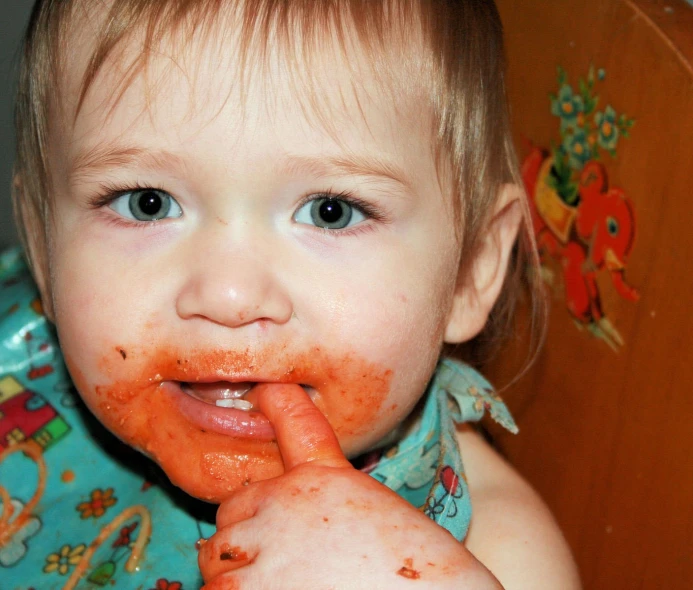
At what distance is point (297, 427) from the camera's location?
721mm

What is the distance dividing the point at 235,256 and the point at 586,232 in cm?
47

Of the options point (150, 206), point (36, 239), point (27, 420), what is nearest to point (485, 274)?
point (150, 206)

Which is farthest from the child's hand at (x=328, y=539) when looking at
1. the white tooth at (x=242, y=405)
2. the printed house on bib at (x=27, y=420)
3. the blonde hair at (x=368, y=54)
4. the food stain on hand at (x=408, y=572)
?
the printed house on bib at (x=27, y=420)

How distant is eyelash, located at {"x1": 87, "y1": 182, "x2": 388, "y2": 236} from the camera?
0.78 meters

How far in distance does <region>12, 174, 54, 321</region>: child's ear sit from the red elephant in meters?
0.57

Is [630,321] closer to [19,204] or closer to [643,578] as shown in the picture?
[643,578]

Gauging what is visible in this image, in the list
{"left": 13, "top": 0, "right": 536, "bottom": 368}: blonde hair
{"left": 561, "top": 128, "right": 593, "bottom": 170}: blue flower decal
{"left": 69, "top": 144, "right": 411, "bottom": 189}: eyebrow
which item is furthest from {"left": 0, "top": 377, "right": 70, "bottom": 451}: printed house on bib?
{"left": 561, "top": 128, "right": 593, "bottom": 170}: blue flower decal

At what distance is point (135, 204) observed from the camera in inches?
32.3

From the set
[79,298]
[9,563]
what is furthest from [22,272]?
[79,298]

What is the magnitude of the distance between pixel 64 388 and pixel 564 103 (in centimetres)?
71

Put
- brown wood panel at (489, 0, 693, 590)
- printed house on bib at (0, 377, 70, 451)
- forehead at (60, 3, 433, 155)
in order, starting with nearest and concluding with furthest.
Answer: forehead at (60, 3, 433, 155) → brown wood panel at (489, 0, 693, 590) → printed house on bib at (0, 377, 70, 451)

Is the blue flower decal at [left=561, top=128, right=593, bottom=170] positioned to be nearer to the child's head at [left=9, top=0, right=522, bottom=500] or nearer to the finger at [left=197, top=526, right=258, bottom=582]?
the child's head at [left=9, top=0, right=522, bottom=500]

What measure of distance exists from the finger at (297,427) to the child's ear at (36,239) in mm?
400

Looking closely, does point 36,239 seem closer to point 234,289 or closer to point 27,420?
point 27,420
